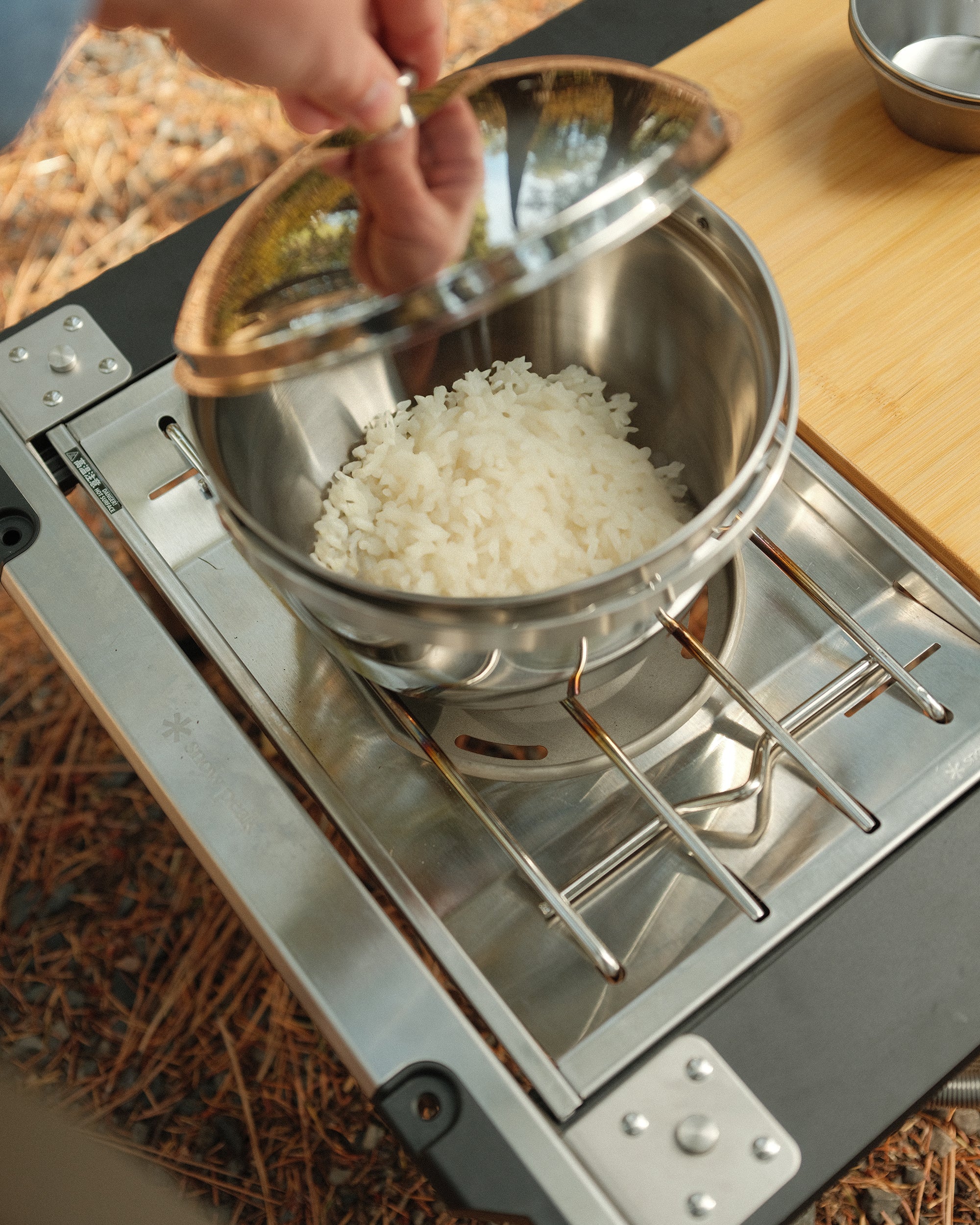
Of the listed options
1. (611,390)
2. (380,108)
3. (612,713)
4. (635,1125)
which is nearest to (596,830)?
Answer: (612,713)

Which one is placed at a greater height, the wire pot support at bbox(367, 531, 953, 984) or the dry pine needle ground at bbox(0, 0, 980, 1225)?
the wire pot support at bbox(367, 531, 953, 984)

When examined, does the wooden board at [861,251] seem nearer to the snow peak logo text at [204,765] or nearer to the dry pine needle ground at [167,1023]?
the snow peak logo text at [204,765]

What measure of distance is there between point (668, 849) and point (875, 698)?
0.55 ft

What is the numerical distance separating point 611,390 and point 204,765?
393mm

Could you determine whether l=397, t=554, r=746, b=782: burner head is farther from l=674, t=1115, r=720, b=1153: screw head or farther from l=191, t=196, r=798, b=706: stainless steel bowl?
l=674, t=1115, r=720, b=1153: screw head

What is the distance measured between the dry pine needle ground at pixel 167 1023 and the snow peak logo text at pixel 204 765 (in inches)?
17.4

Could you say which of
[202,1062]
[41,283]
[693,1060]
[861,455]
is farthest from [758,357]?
[41,283]

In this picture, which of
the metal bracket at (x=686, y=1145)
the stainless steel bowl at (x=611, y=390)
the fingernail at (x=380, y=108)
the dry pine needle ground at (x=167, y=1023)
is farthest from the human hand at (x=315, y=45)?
the dry pine needle ground at (x=167, y=1023)

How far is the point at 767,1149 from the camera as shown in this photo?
0.54 m

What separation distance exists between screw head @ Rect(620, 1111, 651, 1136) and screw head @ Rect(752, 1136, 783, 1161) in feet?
0.18

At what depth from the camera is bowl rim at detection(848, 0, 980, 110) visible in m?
0.77

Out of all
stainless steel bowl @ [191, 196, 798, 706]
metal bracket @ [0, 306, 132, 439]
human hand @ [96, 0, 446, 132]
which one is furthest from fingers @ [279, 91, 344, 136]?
metal bracket @ [0, 306, 132, 439]

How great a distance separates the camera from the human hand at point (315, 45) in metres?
0.47

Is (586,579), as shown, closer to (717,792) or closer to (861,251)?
(717,792)
